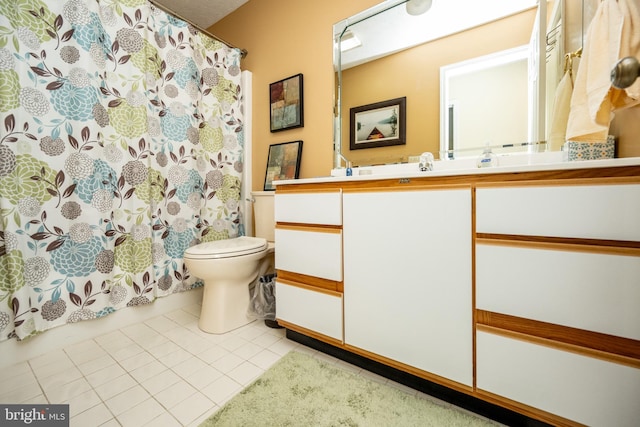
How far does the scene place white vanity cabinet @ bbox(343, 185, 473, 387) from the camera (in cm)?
88

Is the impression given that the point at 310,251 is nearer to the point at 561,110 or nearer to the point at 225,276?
the point at 225,276

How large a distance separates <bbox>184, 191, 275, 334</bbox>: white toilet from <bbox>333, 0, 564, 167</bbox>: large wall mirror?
32.0 inches

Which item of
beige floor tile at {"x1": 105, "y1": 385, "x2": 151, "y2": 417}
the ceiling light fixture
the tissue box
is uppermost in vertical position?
the ceiling light fixture

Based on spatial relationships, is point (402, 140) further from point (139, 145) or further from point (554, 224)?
point (139, 145)

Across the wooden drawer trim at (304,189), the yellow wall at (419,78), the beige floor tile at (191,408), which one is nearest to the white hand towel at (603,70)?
the yellow wall at (419,78)

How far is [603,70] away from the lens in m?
0.77

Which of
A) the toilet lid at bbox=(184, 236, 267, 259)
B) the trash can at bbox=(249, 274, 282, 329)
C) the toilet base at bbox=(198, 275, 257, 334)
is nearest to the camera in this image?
the toilet lid at bbox=(184, 236, 267, 259)

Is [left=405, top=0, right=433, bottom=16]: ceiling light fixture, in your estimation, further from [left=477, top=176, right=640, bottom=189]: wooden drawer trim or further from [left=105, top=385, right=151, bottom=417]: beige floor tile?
[left=105, top=385, right=151, bottom=417]: beige floor tile

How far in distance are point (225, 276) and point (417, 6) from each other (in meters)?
1.83

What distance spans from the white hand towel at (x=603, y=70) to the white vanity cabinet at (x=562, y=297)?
0.72 feet

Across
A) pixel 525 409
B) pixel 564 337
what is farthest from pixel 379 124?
pixel 525 409

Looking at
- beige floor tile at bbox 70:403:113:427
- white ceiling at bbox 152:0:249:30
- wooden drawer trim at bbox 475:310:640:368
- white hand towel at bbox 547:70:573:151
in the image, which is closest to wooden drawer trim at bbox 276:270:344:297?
wooden drawer trim at bbox 475:310:640:368

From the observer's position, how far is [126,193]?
1.56 m

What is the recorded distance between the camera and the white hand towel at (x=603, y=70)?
722 millimetres
